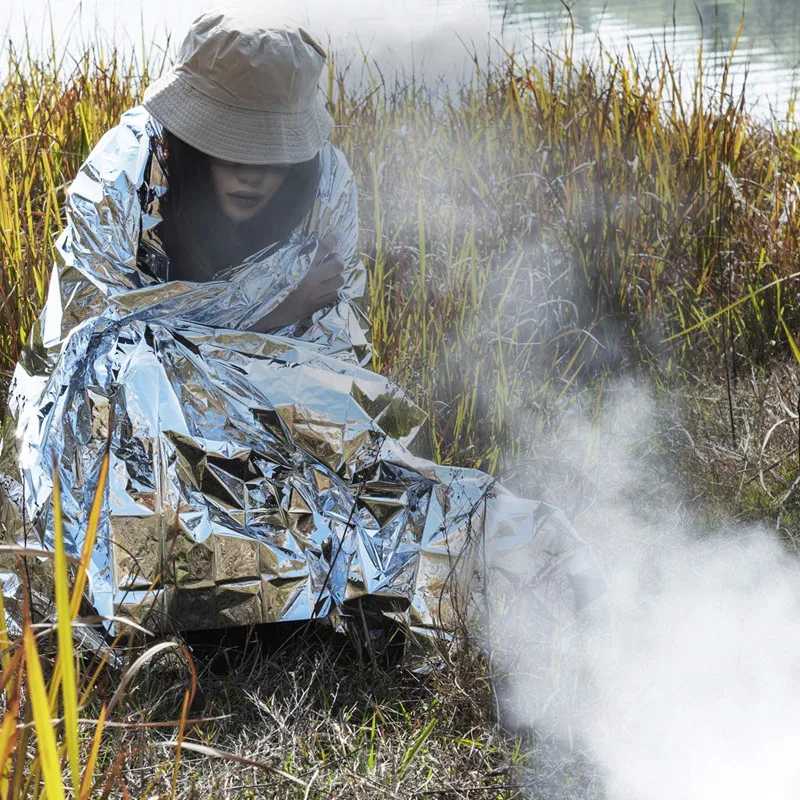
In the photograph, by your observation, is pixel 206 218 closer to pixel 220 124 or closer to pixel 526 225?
pixel 220 124

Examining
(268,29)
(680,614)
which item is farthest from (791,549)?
(268,29)

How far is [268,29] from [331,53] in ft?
5.36

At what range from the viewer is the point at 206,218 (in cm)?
166

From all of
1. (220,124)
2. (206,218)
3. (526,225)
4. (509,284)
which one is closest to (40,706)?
(220,124)

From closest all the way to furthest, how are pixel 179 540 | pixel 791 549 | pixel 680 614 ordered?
pixel 179 540 < pixel 680 614 < pixel 791 549

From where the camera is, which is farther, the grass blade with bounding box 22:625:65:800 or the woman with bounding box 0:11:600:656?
the woman with bounding box 0:11:600:656

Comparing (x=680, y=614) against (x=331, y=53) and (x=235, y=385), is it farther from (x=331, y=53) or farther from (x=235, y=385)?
(x=331, y=53)

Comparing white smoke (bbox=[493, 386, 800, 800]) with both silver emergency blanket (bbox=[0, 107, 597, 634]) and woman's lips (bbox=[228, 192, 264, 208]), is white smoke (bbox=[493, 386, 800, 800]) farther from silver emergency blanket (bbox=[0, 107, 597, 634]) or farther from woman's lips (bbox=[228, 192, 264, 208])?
woman's lips (bbox=[228, 192, 264, 208])

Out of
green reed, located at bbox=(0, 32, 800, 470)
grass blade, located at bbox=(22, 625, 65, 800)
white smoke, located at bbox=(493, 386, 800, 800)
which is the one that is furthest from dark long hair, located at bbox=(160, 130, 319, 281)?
grass blade, located at bbox=(22, 625, 65, 800)

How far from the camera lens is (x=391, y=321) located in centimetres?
220

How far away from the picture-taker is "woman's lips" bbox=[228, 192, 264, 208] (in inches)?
64.3

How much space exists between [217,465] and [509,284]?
98 centimetres

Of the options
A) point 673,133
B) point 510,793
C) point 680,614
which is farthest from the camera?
point 673,133

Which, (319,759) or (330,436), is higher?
(330,436)
